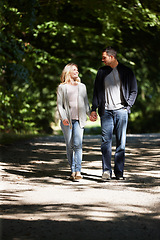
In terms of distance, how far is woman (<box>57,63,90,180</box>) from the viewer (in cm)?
779

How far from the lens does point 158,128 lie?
27.4 m

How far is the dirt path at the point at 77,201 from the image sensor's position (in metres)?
4.76

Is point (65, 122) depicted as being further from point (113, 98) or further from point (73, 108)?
point (113, 98)

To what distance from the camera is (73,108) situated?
7805 millimetres

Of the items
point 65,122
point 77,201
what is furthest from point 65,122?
point 77,201

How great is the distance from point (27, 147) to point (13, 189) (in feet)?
19.6

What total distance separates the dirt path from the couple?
45cm

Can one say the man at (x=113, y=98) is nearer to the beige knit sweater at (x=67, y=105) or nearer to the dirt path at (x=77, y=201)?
the beige knit sweater at (x=67, y=105)

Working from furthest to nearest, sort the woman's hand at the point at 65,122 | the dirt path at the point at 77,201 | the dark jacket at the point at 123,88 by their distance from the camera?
the woman's hand at the point at 65,122
the dark jacket at the point at 123,88
the dirt path at the point at 77,201

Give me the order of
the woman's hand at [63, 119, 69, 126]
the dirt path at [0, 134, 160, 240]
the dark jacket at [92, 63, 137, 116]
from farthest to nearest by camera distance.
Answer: the woman's hand at [63, 119, 69, 126]
the dark jacket at [92, 63, 137, 116]
the dirt path at [0, 134, 160, 240]

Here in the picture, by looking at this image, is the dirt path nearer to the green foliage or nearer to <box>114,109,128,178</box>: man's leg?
<box>114,109,128,178</box>: man's leg

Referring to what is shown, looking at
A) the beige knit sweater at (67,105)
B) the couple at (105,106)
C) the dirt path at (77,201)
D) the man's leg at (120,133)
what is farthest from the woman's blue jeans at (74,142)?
the man's leg at (120,133)

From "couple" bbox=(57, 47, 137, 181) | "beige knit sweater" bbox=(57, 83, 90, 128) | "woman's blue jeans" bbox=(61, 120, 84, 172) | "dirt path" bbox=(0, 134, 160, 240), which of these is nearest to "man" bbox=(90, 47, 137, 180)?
"couple" bbox=(57, 47, 137, 181)

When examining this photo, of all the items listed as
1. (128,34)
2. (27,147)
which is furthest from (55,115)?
(27,147)
